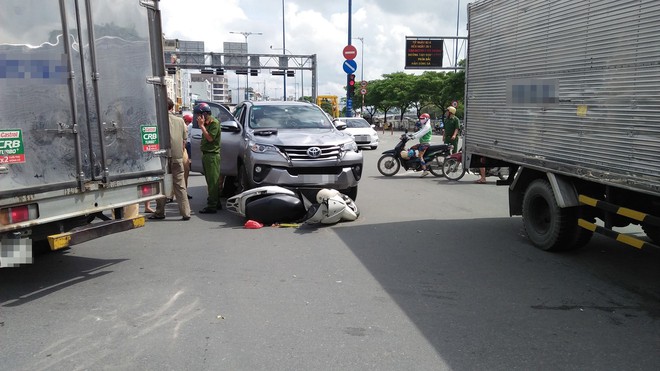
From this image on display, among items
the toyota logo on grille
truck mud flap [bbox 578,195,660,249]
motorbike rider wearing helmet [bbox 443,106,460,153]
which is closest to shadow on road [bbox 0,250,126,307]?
the toyota logo on grille

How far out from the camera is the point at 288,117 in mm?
9461

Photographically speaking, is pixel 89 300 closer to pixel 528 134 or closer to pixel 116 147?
pixel 116 147

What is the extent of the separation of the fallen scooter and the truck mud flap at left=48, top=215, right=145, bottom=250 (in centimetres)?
241

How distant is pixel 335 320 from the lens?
4.14 meters

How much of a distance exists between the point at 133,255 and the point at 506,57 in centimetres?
523

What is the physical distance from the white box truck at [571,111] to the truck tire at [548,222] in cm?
1

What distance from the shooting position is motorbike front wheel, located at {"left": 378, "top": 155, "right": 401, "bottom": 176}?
14008 mm

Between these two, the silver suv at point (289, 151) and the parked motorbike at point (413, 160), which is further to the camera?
the parked motorbike at point (413, 160)

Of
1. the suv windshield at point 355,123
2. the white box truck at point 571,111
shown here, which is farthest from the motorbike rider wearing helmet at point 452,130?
the suv windshield at point 355,123

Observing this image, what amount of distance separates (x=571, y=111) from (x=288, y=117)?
529cm

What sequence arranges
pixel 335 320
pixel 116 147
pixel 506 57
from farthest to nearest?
pixel 506 57 → pixel 116 147 → pixel 335 320

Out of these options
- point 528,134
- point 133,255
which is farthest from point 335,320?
point 528,134

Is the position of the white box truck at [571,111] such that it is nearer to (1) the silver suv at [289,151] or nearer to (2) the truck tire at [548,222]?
(2) the truck tire at [548,222]

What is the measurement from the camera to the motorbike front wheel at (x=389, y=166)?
14008 mm
